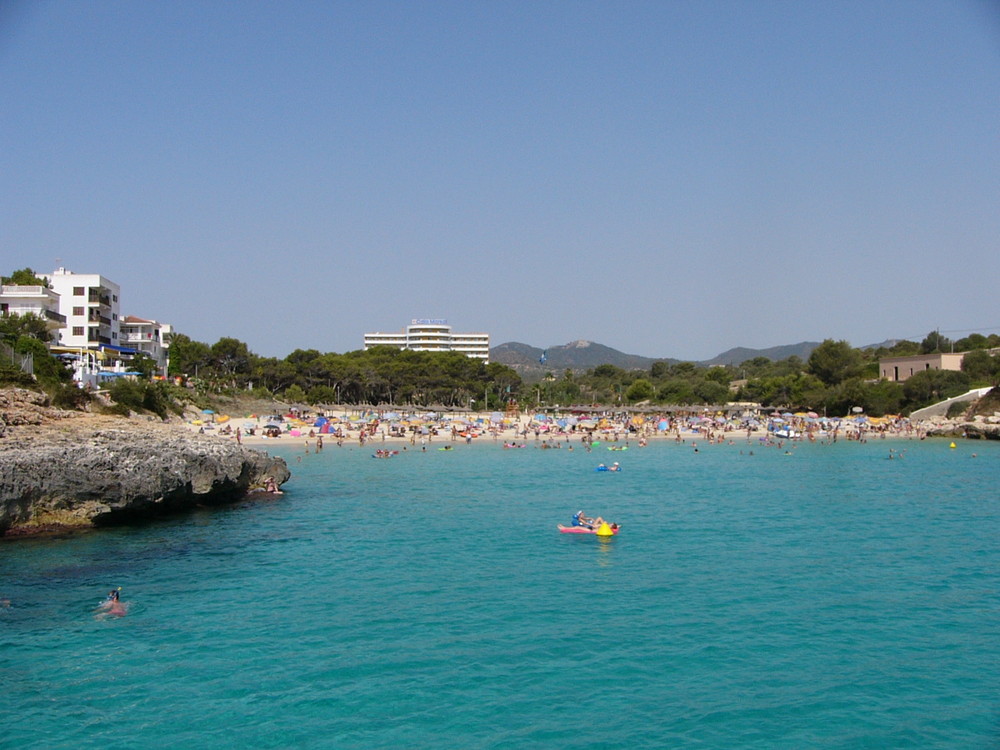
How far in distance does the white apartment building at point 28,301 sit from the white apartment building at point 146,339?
42.3 ft

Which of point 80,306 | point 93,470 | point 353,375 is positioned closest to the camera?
point 93,470

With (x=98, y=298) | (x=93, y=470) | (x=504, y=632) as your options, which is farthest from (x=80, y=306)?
(x=504, y=632)

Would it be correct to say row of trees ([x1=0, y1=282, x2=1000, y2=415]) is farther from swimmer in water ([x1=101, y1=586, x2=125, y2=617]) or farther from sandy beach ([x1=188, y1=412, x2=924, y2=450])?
swimmer in water ([x1=101, y1=586, x2=125, y2=617])

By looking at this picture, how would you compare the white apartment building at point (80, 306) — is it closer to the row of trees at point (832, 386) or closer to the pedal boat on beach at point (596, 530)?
the pedal boat on beach at point (596, 530)

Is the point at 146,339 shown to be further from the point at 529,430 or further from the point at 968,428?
the point at 968,428

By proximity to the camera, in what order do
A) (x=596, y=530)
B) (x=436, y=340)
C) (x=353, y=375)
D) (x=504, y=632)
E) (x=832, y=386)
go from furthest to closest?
(x=436, y=340), (x=353, y=375), (x=832, y=386), (x=596, y=530), (x=504, y=632)

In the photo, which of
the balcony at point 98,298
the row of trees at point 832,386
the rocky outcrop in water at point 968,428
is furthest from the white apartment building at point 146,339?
the rocky outcrop in water at point 968,428

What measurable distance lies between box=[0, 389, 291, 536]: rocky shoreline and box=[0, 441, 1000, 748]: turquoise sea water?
0.89 meters

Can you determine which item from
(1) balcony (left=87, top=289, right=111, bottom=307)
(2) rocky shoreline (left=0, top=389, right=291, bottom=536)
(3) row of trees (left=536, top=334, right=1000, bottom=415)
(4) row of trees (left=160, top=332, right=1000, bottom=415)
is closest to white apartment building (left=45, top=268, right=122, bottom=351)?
(1) balcony (left=87, top=289, right=111, bottom=307)

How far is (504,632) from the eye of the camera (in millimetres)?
13883

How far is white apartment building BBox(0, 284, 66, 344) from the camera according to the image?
48344 mm

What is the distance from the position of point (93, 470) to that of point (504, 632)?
43.2ft

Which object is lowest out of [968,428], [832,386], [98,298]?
[968,428]

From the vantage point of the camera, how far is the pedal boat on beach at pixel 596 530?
22.7m
